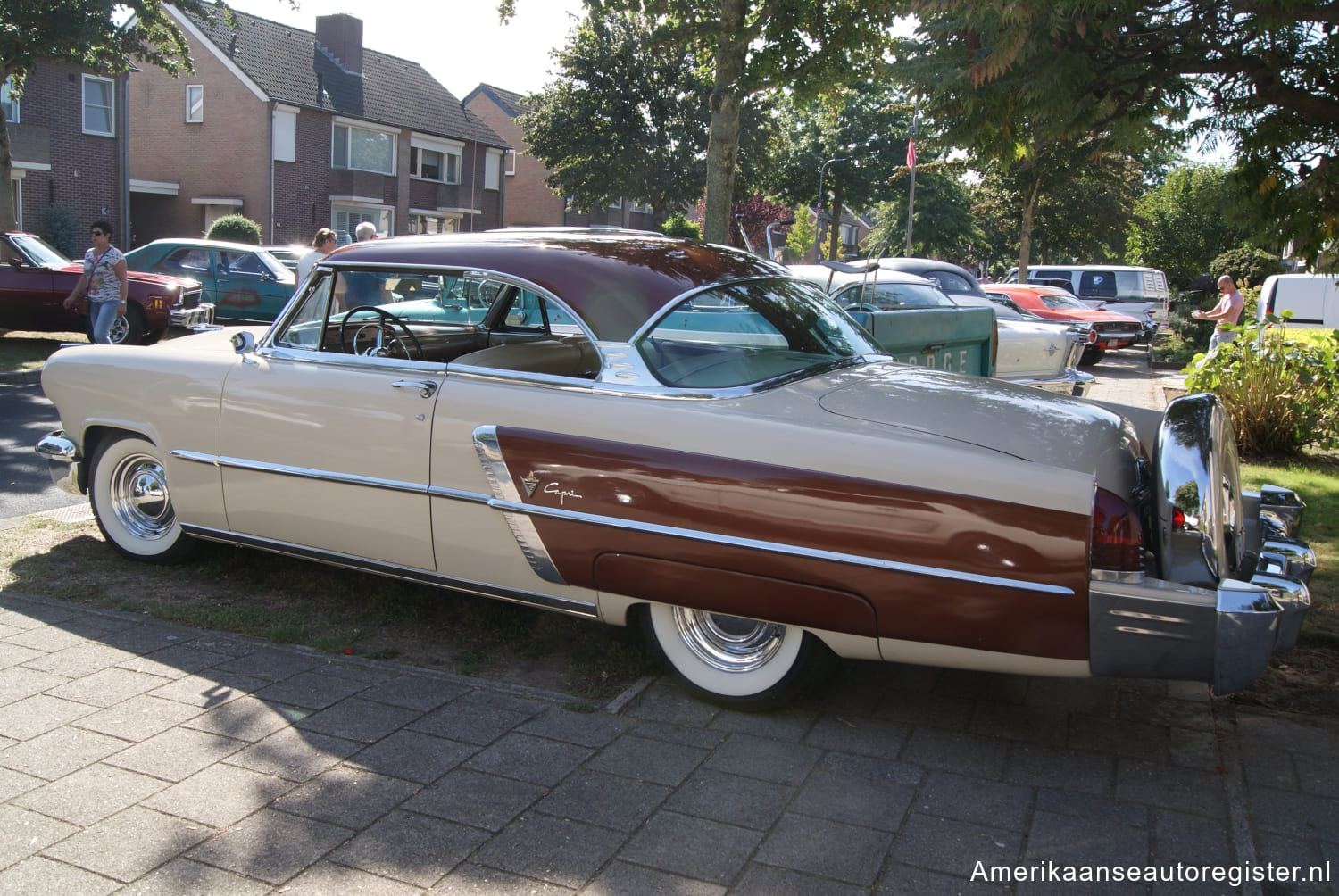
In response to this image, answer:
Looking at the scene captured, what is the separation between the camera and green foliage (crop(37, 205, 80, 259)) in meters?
26.8

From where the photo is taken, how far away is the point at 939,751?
11.6 feet

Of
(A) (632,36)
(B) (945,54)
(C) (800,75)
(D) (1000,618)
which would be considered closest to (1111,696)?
(D) (1000,618)

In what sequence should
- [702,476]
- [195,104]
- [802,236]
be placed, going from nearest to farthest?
[702,476]
[195,104]
[802,236]

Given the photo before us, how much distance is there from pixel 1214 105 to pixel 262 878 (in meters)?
5.29

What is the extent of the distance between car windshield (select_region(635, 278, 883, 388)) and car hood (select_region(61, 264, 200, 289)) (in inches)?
476

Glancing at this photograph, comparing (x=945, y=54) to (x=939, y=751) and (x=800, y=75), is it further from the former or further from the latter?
(x=800, y=75)

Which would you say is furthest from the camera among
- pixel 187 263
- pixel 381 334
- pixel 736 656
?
pixel 187 263

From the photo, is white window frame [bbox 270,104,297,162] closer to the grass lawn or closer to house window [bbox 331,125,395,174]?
house window [bbox 331,125,395,174]

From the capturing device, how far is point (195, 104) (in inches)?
1345

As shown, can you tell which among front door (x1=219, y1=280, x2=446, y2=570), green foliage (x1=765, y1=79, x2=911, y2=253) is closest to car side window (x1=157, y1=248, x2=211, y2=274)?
front door (x1=219, y1=280, x2=446, y2=570)

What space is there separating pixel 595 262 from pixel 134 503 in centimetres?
277

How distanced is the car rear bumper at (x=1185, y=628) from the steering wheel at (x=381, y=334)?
2963 millimetres

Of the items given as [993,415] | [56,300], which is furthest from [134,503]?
[56,300]

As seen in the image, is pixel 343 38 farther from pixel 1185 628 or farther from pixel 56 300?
pixel 1185 628
